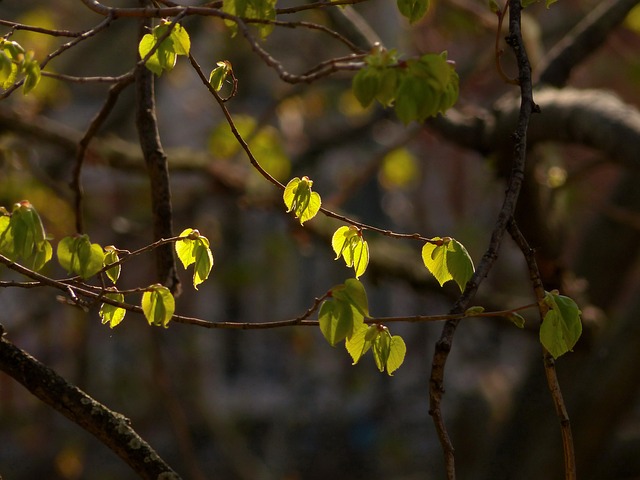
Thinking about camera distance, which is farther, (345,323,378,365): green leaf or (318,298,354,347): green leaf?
(345,323,378,365): green leaf

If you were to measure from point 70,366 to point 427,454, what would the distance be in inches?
166

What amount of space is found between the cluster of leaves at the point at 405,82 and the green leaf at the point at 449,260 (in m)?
0.39

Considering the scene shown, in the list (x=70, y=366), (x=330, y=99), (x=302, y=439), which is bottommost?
(x=302, y=439)

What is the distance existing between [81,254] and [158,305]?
0.62 ft

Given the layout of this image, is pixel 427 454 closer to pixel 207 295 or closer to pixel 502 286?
pixel 502 286

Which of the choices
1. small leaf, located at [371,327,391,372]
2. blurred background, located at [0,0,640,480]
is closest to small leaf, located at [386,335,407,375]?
small leaf, located at [371,327,391,372]

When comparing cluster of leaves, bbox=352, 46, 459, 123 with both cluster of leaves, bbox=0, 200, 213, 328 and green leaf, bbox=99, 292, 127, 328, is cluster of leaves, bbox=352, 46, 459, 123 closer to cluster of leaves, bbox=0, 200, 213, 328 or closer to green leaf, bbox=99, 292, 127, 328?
cluster of leaves, bbox=0, 200, 213, 328

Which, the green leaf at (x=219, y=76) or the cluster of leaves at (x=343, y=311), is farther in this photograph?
the green leaf at (x=219, y=76)

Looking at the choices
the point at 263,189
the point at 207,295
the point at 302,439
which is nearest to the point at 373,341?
the point at 263,189

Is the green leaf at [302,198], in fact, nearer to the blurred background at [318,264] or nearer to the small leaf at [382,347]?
the small leaf at [382,347]

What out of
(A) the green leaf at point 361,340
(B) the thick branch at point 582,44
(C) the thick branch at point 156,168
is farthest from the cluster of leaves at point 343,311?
(B) the thick branch at point 582,44

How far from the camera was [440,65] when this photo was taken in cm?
153

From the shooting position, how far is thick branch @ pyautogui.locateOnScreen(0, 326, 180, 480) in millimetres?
2055

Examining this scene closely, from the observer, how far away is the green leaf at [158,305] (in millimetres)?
1786
